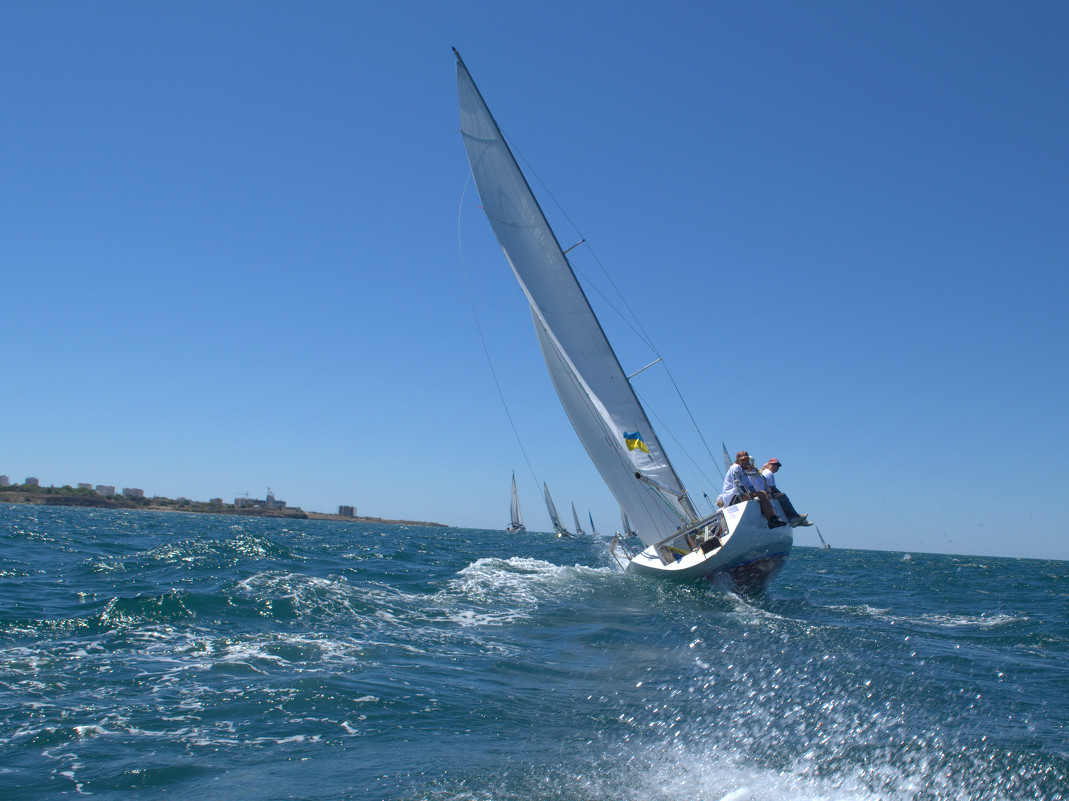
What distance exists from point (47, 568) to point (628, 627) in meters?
13.0

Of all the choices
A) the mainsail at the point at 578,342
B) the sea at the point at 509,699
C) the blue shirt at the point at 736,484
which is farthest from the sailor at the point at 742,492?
the mainsail at the point at 578,342

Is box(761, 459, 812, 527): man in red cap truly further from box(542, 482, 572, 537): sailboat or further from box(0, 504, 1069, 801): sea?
box(542, 482, 572, 537): sailboat

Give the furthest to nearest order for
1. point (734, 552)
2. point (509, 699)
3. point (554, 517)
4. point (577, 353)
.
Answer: point (554, 517)
point (577, 353)
point (734, 552)
point (509, 699)

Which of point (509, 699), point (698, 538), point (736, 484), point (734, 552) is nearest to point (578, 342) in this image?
point (736, 484)

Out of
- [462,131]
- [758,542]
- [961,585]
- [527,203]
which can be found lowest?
[961,585]

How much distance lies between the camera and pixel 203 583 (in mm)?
13266

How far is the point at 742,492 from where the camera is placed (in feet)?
44.9

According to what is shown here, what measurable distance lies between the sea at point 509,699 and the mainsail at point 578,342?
13.5 ft

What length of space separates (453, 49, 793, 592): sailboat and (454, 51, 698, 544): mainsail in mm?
24

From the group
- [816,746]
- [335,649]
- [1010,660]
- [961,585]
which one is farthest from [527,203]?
[961,585]

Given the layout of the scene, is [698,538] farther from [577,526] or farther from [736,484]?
[577,526]

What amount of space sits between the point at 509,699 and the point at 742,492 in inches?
326

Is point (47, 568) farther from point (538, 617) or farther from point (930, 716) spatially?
point (930, 716)

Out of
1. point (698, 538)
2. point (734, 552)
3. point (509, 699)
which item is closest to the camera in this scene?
point (509, 699)
